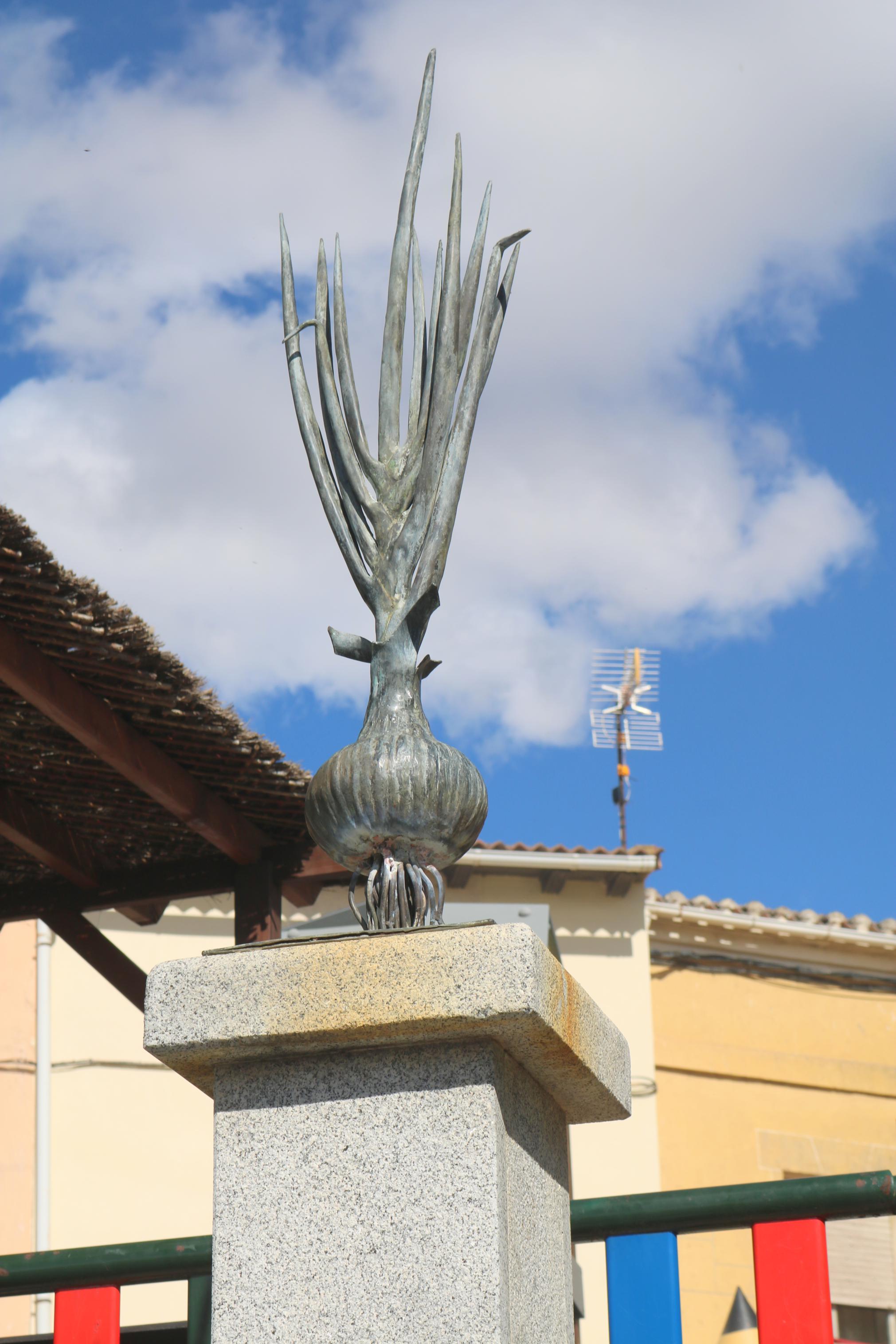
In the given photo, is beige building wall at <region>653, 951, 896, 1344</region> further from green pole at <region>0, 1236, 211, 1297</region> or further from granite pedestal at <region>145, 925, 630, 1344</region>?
granite pedestal at <region>145, 925, 630, 1344</region>

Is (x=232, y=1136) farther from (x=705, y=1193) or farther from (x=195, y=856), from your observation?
(x=195, y=856)

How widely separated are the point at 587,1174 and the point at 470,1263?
33.3 feet

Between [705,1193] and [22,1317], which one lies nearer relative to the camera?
[705,1193]

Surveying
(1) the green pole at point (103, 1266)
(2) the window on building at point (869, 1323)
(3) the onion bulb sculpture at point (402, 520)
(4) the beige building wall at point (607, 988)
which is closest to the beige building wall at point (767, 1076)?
(4) the beige building wall at point (607, 988)

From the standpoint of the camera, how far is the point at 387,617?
230 centimetres

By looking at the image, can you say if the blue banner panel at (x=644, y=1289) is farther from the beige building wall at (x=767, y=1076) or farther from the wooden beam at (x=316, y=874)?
the beige building wall at (x=767, y=1076)

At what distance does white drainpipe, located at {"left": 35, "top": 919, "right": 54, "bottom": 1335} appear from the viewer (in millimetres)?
10641

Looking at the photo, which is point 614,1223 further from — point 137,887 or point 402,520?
point 137,887

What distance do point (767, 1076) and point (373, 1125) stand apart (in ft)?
36.9

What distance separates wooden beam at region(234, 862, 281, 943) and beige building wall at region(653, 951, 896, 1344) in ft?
25.3

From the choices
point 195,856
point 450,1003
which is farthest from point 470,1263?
point 195,856

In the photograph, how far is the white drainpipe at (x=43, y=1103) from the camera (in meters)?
10.6

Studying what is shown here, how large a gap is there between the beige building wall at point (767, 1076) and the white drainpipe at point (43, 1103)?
465cm

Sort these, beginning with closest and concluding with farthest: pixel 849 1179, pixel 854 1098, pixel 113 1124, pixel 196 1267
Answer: pixel 849 1179 < pixel 196 1267 < pixel 113 1124 < pixel 854 1098
